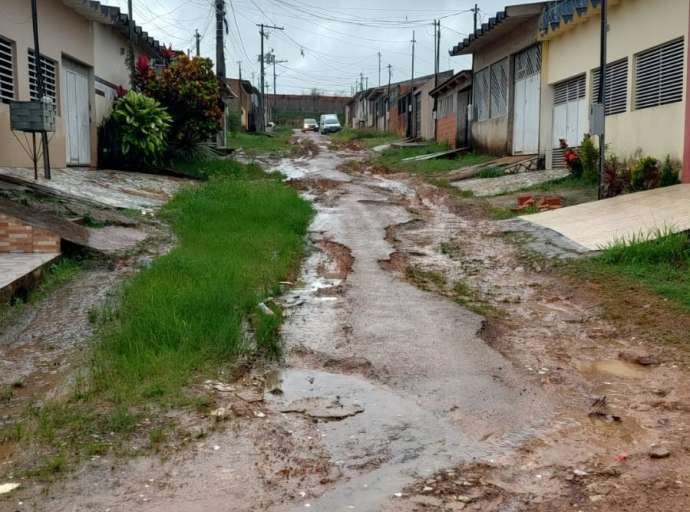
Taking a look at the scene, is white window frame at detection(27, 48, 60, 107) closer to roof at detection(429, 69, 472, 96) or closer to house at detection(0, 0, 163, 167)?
house at detection(0, 0, 163, 167)

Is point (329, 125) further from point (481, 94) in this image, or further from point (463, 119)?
point (481, 94)

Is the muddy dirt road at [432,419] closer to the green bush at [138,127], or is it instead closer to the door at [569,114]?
the door at [569,114]

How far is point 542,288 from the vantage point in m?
7.63

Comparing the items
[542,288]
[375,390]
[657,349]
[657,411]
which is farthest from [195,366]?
[542,288]

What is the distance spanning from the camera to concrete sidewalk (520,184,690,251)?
8703 mm

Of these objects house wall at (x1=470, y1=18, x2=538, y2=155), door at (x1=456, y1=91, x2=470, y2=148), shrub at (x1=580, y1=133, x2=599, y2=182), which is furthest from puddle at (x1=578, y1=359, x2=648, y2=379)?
door at (x1=456, y1=91, x2=470, y2=148)

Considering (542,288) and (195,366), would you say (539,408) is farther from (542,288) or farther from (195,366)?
(542,288)

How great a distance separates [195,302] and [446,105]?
27.5m

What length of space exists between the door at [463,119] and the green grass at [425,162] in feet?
2.37

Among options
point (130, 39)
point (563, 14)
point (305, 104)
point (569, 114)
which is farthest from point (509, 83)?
point (305, 104)

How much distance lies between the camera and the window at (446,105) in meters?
30.5

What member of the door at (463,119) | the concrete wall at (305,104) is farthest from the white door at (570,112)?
the concrete wall at (305,104)

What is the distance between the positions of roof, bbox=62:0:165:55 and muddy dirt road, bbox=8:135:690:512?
402 inches

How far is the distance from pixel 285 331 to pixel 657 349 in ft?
9.39
